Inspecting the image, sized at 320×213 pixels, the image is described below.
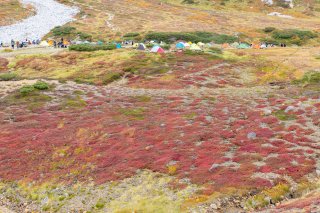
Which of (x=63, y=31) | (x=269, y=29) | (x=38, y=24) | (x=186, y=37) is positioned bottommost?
(x=38, y=24)

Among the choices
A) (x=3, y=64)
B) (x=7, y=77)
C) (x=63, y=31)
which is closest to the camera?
(x=7, y=77)

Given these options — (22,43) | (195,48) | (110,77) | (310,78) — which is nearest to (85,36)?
(22,43)

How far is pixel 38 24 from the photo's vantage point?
170m

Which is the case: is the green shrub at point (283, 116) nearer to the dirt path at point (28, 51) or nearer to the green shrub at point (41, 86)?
the green shrub at point (41, 86)

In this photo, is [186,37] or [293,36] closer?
[186,37]

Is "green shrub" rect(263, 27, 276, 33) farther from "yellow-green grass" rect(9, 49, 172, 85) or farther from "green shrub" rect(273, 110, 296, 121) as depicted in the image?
"green shrub" rect(273, 110, 296, 121)

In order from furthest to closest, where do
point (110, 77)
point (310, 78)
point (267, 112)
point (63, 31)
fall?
point (63, 31)
point (110, 77)
point (310, 78)
point (267, 112)

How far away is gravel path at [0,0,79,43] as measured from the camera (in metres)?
149

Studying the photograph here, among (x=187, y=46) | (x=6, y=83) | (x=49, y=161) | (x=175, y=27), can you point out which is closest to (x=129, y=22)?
(x=175, y=27)

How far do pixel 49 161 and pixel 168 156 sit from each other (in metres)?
12.5

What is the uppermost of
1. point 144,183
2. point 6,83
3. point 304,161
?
point 304,161

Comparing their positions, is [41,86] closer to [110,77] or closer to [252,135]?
[110,77]

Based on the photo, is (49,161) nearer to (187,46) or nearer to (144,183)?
(144,183)

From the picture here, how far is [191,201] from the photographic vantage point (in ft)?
99.0
